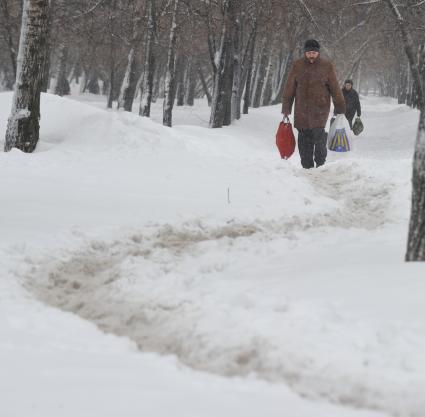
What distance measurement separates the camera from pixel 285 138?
32.4 ft

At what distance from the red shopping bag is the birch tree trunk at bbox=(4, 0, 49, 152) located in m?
3.69

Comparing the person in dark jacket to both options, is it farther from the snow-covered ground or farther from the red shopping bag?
the snow-covered ground

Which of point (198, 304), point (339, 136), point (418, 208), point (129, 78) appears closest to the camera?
point (198, 304)

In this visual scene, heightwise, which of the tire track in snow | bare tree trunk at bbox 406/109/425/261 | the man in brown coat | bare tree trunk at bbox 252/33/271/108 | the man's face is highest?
bare tree trunk at bbox 252/33/271/108

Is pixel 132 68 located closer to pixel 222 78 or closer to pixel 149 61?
pixel 149 61

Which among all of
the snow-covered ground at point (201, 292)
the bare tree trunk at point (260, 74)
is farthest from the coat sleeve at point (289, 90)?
the bare tree trunk at point (260, 74)

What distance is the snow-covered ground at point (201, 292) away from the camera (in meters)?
2.79

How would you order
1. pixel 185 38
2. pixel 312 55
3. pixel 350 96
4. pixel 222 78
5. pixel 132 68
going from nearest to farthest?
pixel 312 55
pixel 350 96
pixel 222 78
pixel 132 68
pixel 185 38

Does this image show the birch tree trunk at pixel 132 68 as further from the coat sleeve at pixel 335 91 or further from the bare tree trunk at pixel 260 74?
the coat sleeve at pixel 335 91

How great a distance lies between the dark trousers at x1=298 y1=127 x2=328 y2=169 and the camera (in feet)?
31.0

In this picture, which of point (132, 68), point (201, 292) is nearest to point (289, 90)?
point (201, 292)

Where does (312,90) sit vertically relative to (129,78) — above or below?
below

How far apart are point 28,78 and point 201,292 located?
18.1 feet

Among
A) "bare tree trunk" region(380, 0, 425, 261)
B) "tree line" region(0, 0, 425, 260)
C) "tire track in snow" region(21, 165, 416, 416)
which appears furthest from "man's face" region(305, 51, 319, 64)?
"bare tree trunk" region(380, 0, 425, 261)
